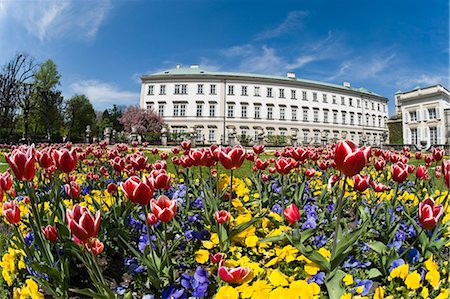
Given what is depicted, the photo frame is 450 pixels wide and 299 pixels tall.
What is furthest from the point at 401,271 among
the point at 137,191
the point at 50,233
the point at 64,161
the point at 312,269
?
the point at 64,161

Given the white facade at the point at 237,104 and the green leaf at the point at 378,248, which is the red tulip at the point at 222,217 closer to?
the green leaf at the point at 378,248

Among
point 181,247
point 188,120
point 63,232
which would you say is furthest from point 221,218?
point 188,120

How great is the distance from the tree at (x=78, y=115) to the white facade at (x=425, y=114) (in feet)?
158

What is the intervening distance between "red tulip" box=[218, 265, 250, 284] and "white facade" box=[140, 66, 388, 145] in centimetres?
3715

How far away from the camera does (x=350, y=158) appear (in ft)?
3.69

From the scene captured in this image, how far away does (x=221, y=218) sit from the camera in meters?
1.61

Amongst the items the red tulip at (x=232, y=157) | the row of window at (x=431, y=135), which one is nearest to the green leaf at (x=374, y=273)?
the red tulip at (x=232, y=157)

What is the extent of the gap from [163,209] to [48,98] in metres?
41.0

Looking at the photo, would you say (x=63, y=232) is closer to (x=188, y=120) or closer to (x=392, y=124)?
(x=188, y=120)

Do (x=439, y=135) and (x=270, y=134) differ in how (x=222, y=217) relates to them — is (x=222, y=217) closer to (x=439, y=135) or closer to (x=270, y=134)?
(x=270, y=134)

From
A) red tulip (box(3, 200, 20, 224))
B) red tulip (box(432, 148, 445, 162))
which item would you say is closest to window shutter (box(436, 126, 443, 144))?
red tulip (box(432, 148, 445, 162))

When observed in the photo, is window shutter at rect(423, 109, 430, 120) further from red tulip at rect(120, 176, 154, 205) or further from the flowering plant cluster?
red tulip at rect(120, 176, 154, 205)

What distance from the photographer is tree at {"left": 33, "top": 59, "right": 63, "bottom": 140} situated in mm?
34706

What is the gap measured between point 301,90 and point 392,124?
14709 mm
